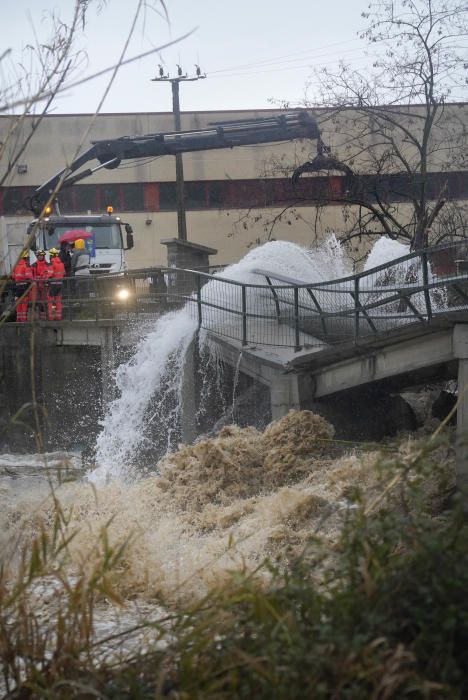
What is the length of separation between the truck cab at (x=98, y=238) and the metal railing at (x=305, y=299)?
4947 mm

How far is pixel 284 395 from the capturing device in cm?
1387

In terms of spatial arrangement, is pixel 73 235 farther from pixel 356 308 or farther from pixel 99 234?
pixel 356 308

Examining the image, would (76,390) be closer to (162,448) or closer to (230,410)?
(162,448)

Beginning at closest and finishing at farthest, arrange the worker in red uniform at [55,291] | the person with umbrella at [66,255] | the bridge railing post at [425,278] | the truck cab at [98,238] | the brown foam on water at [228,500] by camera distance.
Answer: the brown foam on water at [228,500]
the bridge railing post at [425,278]
the worker in red uniform at [55,291]
the person with umbrella at [66,255]
the truck cab at [98,238]

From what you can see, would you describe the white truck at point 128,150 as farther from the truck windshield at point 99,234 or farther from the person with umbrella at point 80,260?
the person with umbrella at point 80,260

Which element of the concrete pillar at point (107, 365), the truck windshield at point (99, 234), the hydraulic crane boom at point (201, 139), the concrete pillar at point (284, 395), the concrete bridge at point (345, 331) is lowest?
the concrete pillar at point (107, 365)

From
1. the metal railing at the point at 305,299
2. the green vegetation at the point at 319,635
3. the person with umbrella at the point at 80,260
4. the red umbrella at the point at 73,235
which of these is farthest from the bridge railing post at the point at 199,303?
the green vegetation at the point at 319,635

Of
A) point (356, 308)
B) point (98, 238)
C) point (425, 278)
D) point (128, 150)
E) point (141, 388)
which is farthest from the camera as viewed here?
point (98, 238)

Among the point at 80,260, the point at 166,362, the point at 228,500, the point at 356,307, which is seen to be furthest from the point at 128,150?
the point at 228,500

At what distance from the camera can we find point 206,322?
1756 cm

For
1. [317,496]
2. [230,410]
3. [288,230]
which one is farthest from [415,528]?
[288,230]

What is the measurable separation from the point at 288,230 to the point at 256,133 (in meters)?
11.5

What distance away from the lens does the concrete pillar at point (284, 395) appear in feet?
45.2

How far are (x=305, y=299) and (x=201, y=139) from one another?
11.2 m
